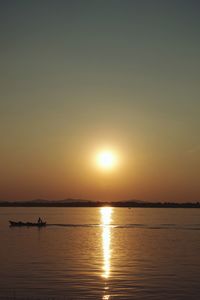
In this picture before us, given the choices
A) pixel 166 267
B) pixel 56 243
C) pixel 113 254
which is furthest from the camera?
pixel 56 243

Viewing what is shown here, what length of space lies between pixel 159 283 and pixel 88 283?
5381 mm

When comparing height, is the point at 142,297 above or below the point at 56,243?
A: below

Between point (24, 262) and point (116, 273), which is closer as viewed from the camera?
point (116, 273)

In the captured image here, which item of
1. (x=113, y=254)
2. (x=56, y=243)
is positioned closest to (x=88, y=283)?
(x=113, y=254)

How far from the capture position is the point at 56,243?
76.9 m

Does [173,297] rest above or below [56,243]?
below

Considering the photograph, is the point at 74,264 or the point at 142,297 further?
the point at 74,264

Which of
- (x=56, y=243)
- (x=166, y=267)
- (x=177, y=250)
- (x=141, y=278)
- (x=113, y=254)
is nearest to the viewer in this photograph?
(x=141, y=278)

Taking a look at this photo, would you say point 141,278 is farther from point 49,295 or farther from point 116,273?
point 49,295

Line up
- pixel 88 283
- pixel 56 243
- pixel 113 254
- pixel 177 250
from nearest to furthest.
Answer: pixel 88 283 → pixel 113 254 → pixel 177 250 → pixel 56 243

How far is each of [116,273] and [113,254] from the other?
17.2 m

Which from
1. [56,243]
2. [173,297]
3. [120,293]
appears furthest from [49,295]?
[56,243]

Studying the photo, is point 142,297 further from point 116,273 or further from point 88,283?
point 116,273

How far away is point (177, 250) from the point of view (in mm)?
66000
